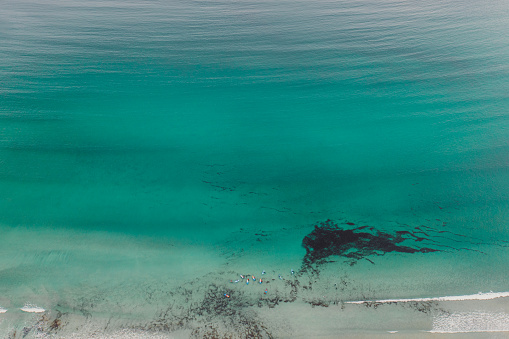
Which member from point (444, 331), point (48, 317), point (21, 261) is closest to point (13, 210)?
point (21, 261)

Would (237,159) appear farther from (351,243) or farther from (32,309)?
(32,309)

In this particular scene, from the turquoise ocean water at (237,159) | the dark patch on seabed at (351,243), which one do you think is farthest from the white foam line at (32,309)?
the dark patch on seabed at (351,243)

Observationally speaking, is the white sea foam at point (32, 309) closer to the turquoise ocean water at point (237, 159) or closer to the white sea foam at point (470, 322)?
the turquoise ocean water at point (237, 159)

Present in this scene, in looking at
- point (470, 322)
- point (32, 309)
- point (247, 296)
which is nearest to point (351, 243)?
point (470, 322)

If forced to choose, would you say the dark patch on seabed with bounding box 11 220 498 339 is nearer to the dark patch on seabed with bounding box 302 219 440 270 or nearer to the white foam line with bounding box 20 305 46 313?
the dark patch on seabed with bounding box 302 219 440 270

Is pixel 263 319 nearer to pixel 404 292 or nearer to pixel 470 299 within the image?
pixel 404 292

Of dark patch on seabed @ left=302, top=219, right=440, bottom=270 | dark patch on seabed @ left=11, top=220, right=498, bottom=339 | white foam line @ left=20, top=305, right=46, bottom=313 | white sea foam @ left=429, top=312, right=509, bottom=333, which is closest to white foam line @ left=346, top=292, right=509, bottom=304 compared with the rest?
dark patch on seabed @ left=11, top=220, right=498, bottom=339
